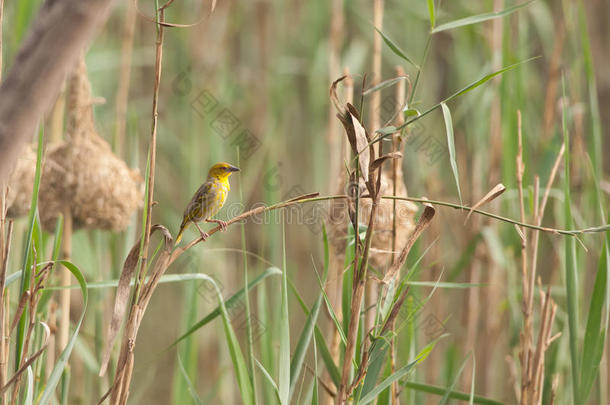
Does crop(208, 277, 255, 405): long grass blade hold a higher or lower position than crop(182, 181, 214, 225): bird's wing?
lower

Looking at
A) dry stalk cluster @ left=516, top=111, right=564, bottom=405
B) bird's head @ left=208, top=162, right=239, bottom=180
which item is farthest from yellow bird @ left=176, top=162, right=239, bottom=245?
dry stalk cluster @ left=516, top=111, right=564, bottom=405

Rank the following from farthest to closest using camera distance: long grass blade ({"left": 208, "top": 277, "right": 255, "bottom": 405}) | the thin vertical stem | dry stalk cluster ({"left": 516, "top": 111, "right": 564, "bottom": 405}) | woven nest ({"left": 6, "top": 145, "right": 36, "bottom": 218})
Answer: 1. woven nest ({"left": 6, "top": 145, "right": 36, "bottom": 218})
2. dry stalk cluster ({"left": 516, "top": 111, "right": 564, "bottom": 405})
3. long grass blade ({"left": 208, "top": 277, "right": 255, "bottom": 405})
4. the thin vertical stem

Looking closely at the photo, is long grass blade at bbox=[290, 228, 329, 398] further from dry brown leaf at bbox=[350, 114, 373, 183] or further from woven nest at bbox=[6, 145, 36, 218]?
woven nest at bbox=[6, 145, 36, 218]

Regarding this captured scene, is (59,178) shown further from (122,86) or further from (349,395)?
(349,395)

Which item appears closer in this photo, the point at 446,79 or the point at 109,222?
the point at 109,222

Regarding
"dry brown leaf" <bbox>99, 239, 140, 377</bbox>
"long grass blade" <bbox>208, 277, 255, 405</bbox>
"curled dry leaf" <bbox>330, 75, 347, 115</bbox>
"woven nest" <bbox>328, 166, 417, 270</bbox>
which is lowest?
"long grass blade" <bbox>208, 277, 255, 405</bbox>

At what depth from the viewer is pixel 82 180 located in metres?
1.31

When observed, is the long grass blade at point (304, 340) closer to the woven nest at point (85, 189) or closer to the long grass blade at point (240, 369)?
the long grass blade at point (240, 369)

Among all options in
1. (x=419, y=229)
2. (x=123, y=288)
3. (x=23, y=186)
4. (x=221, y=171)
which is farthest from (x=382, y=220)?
(x=23, y=186)

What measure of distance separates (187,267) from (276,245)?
37 centimetres

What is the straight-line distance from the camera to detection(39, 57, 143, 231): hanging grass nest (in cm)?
131

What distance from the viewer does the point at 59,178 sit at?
131 centimetres

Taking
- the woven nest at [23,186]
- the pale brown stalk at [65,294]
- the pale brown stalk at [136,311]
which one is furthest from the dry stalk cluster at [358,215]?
the woven nest at [23,186]

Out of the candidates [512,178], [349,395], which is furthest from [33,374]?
[512,178]
